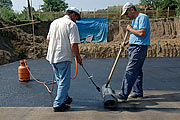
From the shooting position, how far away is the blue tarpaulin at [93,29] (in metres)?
17.1

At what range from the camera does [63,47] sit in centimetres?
240

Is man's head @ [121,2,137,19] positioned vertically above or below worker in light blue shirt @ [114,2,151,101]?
above

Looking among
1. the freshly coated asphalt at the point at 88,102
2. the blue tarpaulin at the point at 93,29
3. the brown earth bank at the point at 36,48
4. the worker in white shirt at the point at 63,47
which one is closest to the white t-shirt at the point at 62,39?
the worker in white shirt at the point at 63,47

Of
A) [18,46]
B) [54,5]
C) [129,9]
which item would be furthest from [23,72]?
[54,5]

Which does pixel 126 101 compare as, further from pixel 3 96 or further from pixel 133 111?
pixel 3 96

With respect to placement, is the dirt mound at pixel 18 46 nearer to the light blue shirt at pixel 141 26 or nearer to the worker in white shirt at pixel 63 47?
the worker in white shirt at pixel 63 47

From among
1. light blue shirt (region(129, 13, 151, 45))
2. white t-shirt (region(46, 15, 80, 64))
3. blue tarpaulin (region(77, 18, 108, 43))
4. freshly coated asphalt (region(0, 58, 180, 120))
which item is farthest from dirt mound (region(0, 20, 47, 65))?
light blue shirt (region(129, 13, 151, 45))

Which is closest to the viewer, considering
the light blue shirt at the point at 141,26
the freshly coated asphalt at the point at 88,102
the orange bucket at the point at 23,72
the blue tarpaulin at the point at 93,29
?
the freshly coated asphalt at the point at 88,102

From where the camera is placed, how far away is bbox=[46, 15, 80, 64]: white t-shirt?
2354 millimetres

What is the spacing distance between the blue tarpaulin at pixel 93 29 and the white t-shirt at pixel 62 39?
1470 cm

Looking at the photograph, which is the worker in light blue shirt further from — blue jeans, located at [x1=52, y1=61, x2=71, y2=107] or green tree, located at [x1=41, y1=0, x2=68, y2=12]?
green tree, located at [x1=41, y1=0, x2=68, y2=12]

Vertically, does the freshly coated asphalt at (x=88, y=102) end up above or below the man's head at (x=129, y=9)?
below

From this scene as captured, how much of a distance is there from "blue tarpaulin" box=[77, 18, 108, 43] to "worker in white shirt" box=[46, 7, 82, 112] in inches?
578

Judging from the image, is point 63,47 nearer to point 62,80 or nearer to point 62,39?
point 62,39
